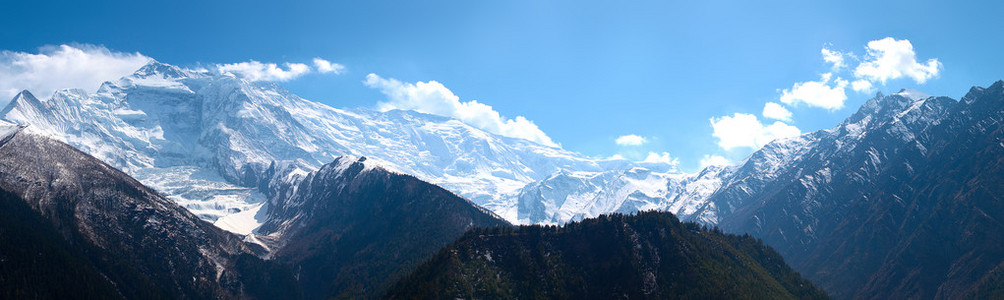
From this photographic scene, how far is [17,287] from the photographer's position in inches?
7077

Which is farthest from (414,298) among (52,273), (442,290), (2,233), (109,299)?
(2,233)

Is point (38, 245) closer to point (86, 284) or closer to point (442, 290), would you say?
point (86, 284)

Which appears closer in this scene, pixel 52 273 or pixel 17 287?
pixel 17 287

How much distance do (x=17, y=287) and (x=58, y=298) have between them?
34.4ft

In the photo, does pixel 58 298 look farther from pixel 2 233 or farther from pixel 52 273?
pixel 2 233

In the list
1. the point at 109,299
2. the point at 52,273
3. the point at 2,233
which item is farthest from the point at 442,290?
the point at 2,233

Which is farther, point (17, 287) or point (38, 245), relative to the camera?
point (38, 245)

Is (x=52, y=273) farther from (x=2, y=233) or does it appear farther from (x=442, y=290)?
(x=442, y=290)

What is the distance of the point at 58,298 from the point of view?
18488cm

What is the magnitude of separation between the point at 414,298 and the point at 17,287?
11187 cm

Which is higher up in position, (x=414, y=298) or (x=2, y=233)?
(x=2, y=233)

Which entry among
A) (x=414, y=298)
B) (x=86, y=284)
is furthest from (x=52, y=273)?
(x=414, y=298)

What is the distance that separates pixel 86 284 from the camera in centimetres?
19762

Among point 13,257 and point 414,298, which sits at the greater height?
point 13,257
